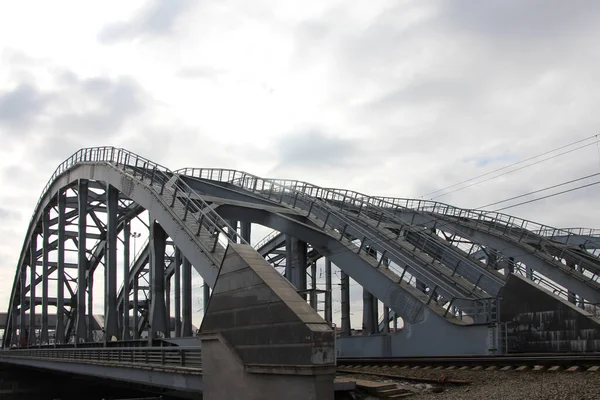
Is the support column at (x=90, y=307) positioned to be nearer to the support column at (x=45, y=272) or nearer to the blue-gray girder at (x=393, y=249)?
the support column at (x=45, y=272)

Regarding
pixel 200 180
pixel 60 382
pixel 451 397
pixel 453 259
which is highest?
pixel 200 180

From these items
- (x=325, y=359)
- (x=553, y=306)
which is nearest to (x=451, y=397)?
(x=325, y=359)

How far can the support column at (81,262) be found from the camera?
38.7m

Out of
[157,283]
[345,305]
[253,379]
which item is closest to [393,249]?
[157,283]

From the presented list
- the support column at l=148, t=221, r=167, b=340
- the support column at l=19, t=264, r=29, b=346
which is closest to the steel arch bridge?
the support column at l=148, t=221, r=167, b=340

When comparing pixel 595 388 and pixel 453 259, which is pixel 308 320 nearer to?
pixel 595 388

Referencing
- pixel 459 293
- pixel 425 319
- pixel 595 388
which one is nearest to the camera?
pixel 595 388

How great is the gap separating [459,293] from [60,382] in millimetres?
35472

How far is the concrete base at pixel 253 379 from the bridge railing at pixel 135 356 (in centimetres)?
145

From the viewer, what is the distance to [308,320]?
41.2 feet

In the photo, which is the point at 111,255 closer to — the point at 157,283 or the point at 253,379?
the point at 157,283

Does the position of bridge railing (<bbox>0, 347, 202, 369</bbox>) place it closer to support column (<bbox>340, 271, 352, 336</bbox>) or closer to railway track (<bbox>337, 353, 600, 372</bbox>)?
railway track (<bbox>337, 353, 600, 372</bbox>)

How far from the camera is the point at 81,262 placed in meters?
40.9

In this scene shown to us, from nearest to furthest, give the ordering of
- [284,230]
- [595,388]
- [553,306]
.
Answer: [595,388], [553,306], [284,230]
